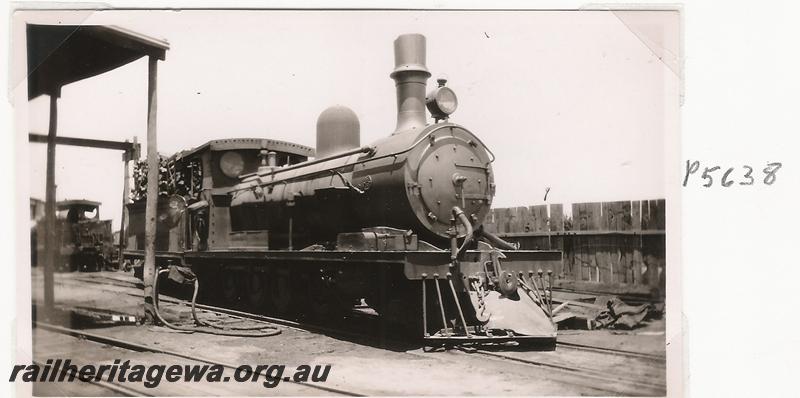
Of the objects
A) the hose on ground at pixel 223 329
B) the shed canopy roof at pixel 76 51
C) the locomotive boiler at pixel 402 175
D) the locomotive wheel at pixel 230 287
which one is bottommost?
the hose on ground at pixel 223 329

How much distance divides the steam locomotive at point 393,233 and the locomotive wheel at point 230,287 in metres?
0.04

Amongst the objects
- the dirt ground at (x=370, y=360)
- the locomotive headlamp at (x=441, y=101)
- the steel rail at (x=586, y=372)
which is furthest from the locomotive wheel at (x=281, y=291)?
the steel rail at (x=586, y=372)

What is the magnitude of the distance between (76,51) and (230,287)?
5321mm

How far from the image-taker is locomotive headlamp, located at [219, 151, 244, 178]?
1194cm

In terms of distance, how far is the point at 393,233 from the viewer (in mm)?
7855

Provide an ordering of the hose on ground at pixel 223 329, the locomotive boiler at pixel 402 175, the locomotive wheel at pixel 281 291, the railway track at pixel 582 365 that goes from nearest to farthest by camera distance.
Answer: the railway track at pixel 582 365 → the locomotive boiler at pixel 402 175 → the hose on ground at pixel 223 329 → the locomotive wheel at pixel 281 291

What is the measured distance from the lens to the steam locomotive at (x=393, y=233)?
291 inches

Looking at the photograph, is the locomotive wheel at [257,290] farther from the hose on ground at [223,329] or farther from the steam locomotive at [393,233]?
the hose on ground at [223,329]

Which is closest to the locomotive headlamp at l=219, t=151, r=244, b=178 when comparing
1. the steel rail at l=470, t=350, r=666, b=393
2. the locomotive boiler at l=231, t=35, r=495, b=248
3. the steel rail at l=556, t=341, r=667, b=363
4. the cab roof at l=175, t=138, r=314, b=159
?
the cab roof at l=175, t=138, r=314, b=159

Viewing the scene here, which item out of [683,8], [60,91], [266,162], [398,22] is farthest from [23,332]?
[683,8]

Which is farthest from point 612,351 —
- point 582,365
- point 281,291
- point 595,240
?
point 281,291

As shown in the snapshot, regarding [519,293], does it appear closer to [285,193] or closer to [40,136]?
[285,193]

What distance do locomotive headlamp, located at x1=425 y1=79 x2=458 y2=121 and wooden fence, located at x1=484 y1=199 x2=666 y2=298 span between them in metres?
2.39

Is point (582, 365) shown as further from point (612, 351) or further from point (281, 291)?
point (281, 291)
